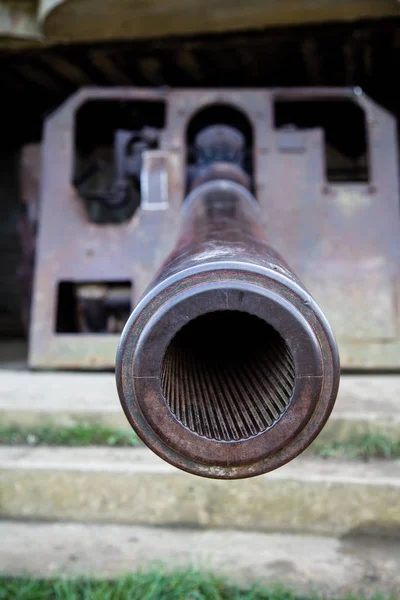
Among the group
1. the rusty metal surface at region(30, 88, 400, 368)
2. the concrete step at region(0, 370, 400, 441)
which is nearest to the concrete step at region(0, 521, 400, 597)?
the concrete step at region(0, 370, 400, 441)

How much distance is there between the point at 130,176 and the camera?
9.43 feet

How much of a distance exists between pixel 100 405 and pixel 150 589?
71cm

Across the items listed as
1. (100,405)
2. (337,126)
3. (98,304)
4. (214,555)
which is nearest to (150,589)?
(214,555)

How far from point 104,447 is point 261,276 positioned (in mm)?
1186

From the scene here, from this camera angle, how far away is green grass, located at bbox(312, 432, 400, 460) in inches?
66.5

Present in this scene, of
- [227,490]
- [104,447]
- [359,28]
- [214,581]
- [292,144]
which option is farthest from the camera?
[359,28]

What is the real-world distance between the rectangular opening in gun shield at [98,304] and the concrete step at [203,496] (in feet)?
3.91

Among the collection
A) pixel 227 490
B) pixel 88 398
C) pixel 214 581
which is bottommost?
pixel 214 581

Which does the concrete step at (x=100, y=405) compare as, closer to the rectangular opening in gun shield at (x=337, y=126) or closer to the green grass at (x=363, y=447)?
the green grass at (x=363, y=447)

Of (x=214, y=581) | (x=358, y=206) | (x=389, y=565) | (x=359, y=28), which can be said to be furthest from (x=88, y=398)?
(x=359, y=28)

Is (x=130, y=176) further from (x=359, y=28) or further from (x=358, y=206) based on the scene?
(x=359, y=28)

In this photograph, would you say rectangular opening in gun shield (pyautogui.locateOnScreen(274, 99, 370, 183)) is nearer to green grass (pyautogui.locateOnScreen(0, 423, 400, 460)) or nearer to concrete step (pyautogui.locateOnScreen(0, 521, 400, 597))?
green grass (pyautogui.locateOnScreen(0, 423, 400, 460))

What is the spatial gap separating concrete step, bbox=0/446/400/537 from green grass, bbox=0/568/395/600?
0.21 meters

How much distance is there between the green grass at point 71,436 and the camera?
5.89 ft
